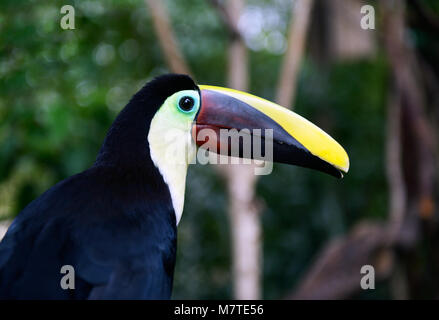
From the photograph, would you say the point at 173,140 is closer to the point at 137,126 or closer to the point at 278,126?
the point at 137,126

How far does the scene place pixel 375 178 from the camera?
6168mm

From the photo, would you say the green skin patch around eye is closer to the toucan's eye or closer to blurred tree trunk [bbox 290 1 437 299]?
the toucan's eye

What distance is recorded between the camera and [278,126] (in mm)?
1846

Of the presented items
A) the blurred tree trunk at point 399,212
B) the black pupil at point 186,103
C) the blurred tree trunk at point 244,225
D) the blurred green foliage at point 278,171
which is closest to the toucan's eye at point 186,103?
the black pupil at point 186,103

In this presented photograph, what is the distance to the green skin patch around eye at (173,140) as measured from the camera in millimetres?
1812

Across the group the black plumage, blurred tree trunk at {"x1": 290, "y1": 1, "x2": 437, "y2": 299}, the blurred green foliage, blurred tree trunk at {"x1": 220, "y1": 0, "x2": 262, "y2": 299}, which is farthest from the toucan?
the blurred green foliage

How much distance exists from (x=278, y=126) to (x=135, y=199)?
52cm

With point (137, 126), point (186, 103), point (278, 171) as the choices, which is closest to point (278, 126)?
point (186, 103)

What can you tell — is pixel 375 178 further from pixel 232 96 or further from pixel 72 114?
pixel 232 96

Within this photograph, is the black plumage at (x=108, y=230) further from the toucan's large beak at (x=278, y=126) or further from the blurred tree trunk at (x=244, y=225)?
the blurred tree trunk at (x=244, y=225)

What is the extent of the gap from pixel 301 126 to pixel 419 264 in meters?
2.49

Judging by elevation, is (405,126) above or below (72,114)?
above

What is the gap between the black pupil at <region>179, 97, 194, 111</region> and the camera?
72.8 inches

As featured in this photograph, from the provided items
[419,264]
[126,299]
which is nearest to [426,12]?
[419,264]
